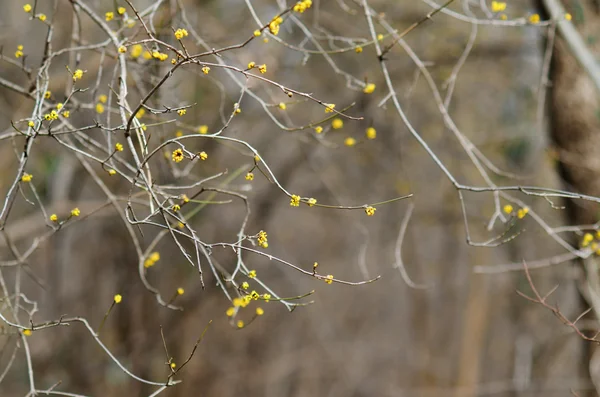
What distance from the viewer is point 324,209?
5336 millimetres

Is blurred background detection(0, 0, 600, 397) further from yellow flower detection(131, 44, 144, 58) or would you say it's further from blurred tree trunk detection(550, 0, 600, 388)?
yellow flower detection(131, 44, 144, 58)

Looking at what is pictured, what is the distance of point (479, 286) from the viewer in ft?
17.9

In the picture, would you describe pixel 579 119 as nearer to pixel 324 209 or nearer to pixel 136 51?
pixel 136 51

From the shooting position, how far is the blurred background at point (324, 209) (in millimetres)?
3494

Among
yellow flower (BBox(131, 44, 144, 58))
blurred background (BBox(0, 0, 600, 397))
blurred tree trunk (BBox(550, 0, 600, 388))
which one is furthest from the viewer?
blurred background (BBox(0, 0, 600, 397))

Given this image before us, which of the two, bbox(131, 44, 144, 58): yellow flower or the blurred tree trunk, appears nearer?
bbox(131, 44, 144, 58): yellow flower

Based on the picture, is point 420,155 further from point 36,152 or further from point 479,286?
point 36,152

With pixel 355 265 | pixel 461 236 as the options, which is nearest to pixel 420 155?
pixel 461 236

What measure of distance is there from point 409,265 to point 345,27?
231 centimetres

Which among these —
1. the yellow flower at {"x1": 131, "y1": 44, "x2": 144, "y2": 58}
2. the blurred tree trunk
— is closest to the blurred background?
the blurred tree trunk

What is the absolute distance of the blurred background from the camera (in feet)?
11.5

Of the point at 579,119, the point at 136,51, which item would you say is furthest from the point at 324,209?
the point at 136,51

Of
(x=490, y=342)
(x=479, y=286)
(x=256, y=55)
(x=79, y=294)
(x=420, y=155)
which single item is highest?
(x=256, y=55)

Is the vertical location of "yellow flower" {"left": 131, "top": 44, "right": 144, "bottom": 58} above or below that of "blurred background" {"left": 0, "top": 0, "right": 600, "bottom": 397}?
above
